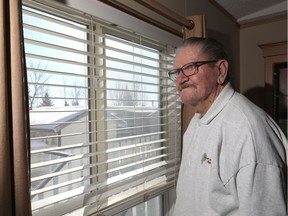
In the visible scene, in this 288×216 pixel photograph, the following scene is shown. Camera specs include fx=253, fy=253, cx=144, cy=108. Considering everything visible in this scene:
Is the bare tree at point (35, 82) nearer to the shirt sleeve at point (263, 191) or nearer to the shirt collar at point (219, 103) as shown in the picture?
the shirt collar at point (219, 103)

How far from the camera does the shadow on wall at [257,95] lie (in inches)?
102

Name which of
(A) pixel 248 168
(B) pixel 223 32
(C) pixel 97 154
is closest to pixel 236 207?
(A) pixel 248 168

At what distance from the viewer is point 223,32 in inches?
A: 95.4

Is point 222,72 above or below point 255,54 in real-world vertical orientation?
below

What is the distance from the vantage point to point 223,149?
0.94 m

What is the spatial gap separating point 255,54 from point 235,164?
2116 millimetres

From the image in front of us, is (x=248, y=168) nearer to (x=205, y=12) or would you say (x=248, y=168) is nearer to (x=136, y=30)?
(x=136, y=30)

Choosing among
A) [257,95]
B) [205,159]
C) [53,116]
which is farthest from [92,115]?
[257,95]

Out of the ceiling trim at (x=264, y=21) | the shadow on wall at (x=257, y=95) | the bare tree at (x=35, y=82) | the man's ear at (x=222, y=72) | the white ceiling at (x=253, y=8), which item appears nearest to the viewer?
the bare tree at (x=35, y=82)

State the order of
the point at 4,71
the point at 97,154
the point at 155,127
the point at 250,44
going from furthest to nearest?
1. the point at 250,44
2. the point at 155,127
3. the point at 97,154
4. the point at 4,71

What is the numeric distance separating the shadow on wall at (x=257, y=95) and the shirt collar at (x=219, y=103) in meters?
1.76

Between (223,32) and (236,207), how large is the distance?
1903 millimetres

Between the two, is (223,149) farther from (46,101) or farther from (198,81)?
(46,101)

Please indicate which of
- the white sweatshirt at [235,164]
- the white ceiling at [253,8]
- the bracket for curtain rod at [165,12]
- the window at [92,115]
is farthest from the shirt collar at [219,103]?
the white ceiling at [253,8]
